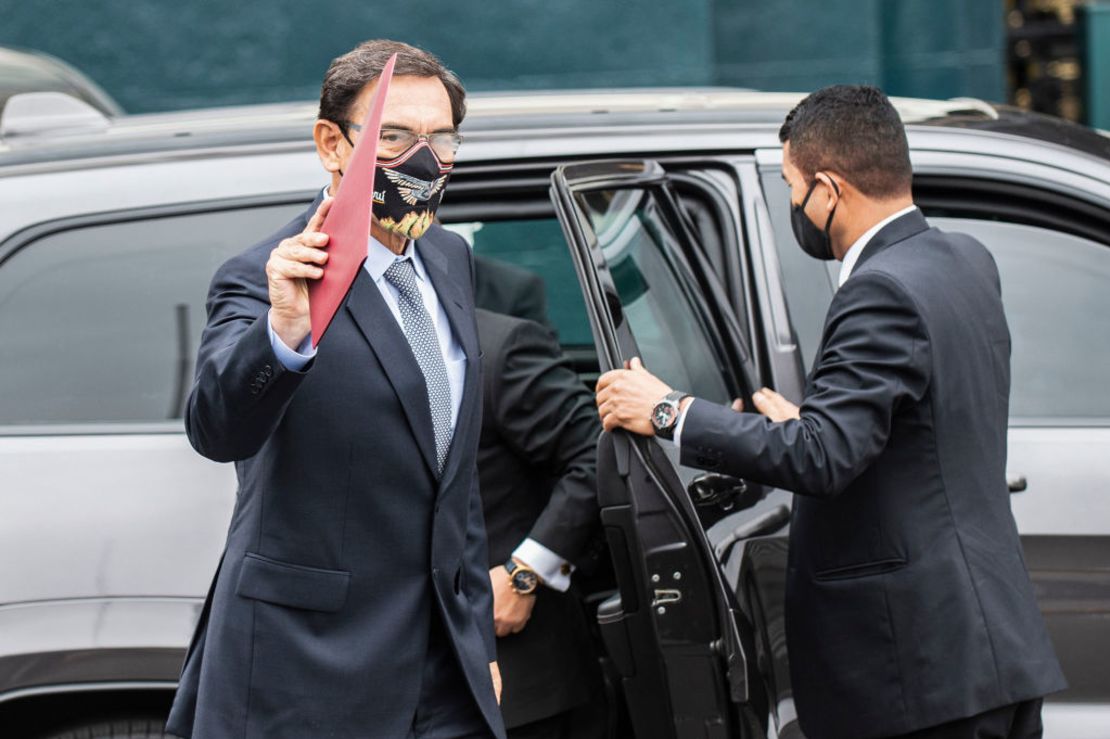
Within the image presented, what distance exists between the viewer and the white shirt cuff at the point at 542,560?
2969 millimetres

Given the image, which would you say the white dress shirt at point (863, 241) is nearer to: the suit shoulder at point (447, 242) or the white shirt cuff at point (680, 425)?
the white shirt cuff at point (680, 425)

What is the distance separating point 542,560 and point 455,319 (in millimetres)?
823

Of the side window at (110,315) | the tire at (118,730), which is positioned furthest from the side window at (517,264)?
the tire at (118,730)

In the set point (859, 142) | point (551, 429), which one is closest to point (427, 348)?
point (551, 429)

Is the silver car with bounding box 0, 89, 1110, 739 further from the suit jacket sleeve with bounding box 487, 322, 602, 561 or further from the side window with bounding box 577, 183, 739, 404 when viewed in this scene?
the suit jacket sleeve with bounding box 487, 322, 602, 561

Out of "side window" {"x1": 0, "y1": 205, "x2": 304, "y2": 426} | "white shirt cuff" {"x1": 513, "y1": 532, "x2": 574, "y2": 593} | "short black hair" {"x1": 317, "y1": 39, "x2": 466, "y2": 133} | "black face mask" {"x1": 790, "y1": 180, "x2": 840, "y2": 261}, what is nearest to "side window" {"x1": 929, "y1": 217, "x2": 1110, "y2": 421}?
"black face mask" {"x1": 790, "y1": 180, "x2": 840, "y2": 261}

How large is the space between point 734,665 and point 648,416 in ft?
1.49

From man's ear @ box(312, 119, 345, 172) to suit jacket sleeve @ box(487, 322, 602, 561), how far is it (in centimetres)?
87

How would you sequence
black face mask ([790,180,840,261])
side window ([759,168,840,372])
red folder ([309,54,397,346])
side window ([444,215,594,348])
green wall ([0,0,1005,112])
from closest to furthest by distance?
red folder ([309,54,397,346])
black face mask ([790,180,840,261])
side window ([759,168,840,372])
side window ([444,215,594,348])
green wall ([0,0,1005,112])

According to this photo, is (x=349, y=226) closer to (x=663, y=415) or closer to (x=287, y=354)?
(x=287, y=354)

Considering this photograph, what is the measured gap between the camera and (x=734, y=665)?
8.18ft

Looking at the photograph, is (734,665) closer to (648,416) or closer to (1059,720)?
(648,416)

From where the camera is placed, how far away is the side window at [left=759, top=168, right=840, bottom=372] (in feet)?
10.1

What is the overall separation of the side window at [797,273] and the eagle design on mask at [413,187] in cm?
115
